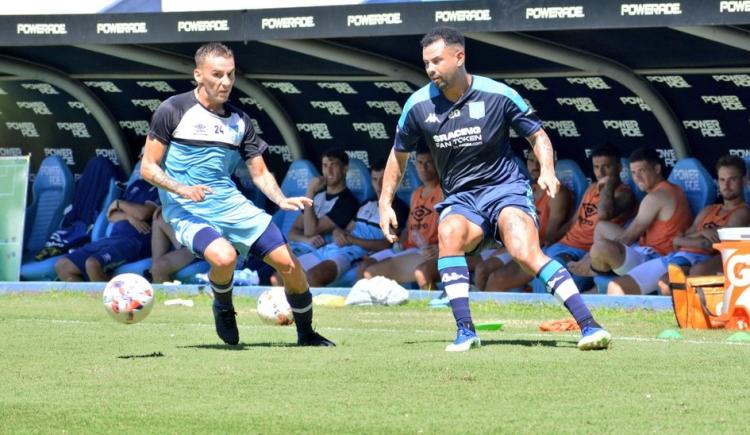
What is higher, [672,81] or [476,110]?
[672,81]

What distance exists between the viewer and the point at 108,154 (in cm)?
1883

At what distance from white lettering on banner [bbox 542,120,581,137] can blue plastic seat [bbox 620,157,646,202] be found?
80 centimetres

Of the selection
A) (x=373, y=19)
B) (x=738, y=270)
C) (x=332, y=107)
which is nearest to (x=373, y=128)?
(x=332, y=107)

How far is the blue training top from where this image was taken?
28.2ft

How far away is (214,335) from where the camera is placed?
10438mm

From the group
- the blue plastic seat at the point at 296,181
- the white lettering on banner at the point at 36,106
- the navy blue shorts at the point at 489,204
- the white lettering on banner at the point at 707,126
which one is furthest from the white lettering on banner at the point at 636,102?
the white lettering on banner at the point at 36,106

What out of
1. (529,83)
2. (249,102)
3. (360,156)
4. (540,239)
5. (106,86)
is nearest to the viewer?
(540,239)

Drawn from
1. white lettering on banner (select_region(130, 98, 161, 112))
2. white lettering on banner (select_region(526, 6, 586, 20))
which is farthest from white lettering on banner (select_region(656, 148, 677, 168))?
white lettering on banner (select_region(130, 98, 161, 112))

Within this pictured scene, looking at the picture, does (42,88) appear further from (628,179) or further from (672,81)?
(672,81)

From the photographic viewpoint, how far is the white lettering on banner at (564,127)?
15.4 m

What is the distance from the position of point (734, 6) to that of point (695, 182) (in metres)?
2.33

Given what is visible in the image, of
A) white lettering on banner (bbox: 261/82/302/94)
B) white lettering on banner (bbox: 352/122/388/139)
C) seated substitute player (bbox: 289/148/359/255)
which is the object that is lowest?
seated substitute player (bbox: 289/148/359/255)

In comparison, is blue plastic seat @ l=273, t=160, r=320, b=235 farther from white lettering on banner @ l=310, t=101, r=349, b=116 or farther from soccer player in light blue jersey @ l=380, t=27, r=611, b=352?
soccer player in light blue jersey @ l=380, t=27, r=611, b=352

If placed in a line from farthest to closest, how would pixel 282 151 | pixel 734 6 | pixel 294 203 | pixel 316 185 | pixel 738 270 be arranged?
1. pixel 282 151
2. pixel 316 185
3. pixel 734 6
4. pixel 738 270
5. pixel 294 203
